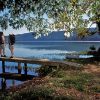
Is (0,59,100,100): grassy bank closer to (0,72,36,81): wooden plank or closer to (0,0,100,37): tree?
(0,0,100,37): tree

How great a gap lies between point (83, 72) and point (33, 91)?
24.0ft

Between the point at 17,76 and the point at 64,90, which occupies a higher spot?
the point at 64,90

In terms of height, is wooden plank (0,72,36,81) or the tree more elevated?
the tree

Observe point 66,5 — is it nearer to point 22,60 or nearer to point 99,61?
point 99,61

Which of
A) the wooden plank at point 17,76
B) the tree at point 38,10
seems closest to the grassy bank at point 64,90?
the tree at point 38,10

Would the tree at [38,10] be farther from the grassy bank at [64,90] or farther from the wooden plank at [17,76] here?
the wooden plank at [17,76]

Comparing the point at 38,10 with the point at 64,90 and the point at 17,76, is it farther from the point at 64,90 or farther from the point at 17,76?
the point at 17,76

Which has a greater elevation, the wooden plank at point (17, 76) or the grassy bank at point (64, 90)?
the grassy bank at point (64, 90)

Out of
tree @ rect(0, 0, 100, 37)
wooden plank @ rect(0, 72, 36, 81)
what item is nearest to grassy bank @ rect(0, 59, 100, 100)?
tree @ rect(0, 0, 100, 37)

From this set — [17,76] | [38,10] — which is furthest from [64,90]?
[17,76]

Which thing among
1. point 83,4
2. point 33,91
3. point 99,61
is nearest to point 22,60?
point 99,61

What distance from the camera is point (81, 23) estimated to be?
22.5m

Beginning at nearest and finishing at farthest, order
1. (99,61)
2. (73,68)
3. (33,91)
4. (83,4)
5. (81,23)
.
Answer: (33,91)
(83,4)
(81,23)
(73,68)
(99,61)

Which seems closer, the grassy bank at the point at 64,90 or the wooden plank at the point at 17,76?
the grassy bank at the point at 64,90
